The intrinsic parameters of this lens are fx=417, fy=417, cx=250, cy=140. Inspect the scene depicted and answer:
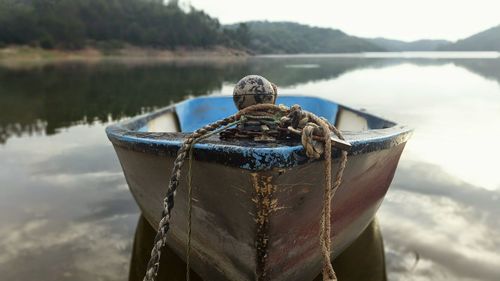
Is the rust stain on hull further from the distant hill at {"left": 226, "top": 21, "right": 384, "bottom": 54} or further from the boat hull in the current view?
the distant hill at {"left": 226, "top": 21, "right": 384, "bottom": 54}

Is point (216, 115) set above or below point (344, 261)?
above

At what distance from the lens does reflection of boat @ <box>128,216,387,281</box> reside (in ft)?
13.8

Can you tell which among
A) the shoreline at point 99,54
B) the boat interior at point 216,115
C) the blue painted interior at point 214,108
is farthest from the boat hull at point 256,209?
the shoreline at point 99,54

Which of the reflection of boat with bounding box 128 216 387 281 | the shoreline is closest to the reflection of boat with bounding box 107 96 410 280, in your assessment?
the reflection of boat with bounding box 128 216 387 281

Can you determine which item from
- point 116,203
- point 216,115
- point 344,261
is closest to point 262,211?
point 344,261

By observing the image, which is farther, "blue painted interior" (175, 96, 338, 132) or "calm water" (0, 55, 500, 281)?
"blue painted interior" (175, 96, 338, 132)

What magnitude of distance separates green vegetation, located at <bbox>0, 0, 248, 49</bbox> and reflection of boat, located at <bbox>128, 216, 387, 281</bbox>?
5665 cm

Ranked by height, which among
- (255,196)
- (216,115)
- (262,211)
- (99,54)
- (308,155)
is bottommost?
(99,54)

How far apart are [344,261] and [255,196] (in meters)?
2.26

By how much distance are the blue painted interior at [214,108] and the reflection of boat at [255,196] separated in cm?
362

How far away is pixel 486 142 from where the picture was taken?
9.60 m

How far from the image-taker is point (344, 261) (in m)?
4.50

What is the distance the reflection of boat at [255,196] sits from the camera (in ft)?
8.71

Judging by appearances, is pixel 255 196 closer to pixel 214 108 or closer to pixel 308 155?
pixel 308 155
